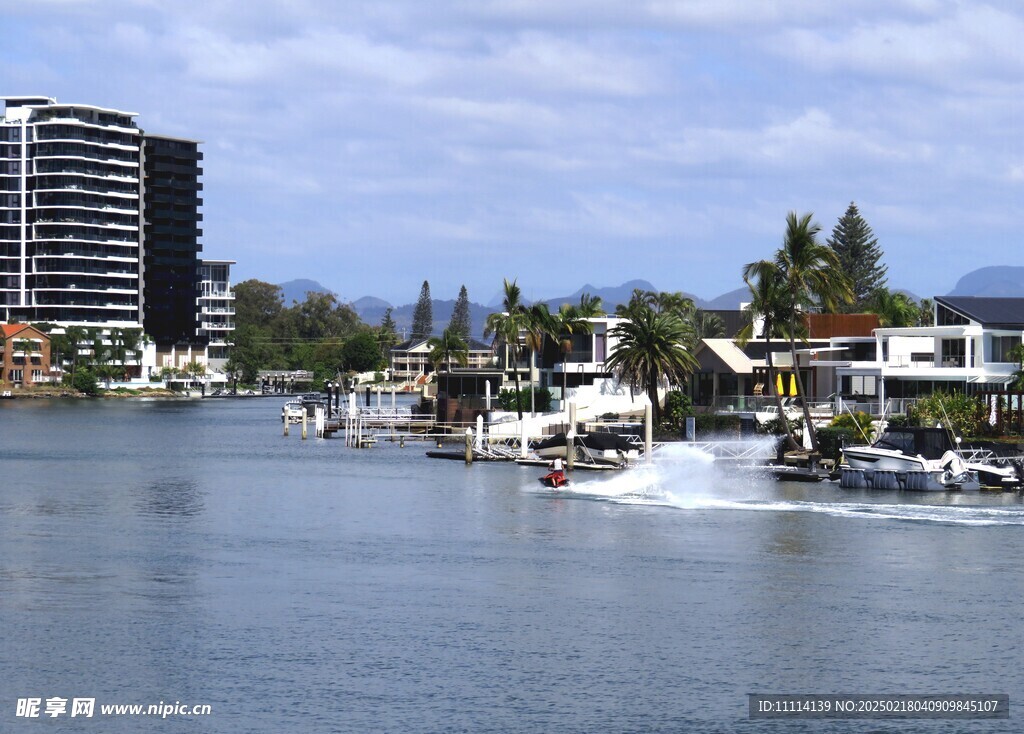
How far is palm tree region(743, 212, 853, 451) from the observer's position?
9012cm

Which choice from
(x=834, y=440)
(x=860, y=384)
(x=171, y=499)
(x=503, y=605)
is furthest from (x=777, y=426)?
(x=503, y=605)

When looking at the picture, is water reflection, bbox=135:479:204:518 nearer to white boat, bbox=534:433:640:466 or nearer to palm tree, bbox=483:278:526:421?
white boat, bbox=534:433:640:466

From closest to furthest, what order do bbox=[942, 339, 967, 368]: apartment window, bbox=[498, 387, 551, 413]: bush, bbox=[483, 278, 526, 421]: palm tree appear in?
bbox=[942, 339, 967, 368]: apartment window → bbox=[483, 278, 526, 421]: palm tree → bbox=[498, 387, 551, 413]: bush

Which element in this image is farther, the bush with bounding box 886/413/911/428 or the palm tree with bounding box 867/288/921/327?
the palm tree with bounding box 867/288/921/327

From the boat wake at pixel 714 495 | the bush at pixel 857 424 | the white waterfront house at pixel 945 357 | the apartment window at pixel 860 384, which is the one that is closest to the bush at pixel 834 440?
the bush at pixel 857 424

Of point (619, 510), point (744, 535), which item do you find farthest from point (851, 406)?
point (744, 535)

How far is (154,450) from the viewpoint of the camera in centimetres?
11656

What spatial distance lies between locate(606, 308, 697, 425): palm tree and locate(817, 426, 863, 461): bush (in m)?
17.9

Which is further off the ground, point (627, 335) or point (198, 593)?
point (627, 335)

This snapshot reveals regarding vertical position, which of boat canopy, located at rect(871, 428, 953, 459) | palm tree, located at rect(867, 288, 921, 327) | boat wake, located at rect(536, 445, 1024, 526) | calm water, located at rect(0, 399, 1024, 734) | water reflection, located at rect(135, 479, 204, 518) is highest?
A: palm tree, located at rect(867, 288, 921, 327)

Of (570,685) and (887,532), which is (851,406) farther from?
(570,685)

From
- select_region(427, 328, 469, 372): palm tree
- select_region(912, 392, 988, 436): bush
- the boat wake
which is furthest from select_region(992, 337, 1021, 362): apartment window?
select_region(427, 328, 469, 372): palm tree

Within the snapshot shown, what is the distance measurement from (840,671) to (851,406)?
62.1 metres

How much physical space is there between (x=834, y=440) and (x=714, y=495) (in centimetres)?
1731
